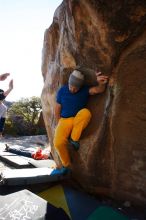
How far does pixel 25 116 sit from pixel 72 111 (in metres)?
17.0

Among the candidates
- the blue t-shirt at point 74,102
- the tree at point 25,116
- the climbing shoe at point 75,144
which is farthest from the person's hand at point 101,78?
the tree at point 25,116

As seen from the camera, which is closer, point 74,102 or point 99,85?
point 99,85

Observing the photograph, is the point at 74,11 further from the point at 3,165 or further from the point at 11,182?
the point at 3,165

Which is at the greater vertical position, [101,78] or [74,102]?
[101,78]

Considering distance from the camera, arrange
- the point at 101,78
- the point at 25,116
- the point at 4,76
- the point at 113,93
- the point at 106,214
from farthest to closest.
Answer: the point at 25,116 → the point at 4,76 → the point at 101,78 → the point at 113,93 → the point at 106,214

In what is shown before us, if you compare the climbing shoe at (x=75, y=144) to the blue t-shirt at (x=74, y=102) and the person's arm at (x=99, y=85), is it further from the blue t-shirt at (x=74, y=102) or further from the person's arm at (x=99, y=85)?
the person's arm at (x=99, y=85)

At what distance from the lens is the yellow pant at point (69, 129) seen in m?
5.94

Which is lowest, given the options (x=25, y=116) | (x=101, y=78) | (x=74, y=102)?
(x=25, y=116)

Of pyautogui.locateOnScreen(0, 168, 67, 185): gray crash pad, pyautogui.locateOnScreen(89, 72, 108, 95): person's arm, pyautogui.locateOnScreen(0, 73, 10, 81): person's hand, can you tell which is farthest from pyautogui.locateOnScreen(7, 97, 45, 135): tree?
pyautogui.locateOnScreen(89, 72, 108, 95): person's arm

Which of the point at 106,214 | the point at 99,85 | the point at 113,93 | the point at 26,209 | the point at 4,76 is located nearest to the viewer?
the point at 26,209

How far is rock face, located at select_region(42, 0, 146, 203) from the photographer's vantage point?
5.02 metres

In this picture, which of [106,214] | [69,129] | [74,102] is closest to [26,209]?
[106,214]

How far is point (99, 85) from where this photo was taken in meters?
5.78

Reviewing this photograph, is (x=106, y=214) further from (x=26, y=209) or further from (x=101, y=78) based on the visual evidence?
(x=101, y=78)
